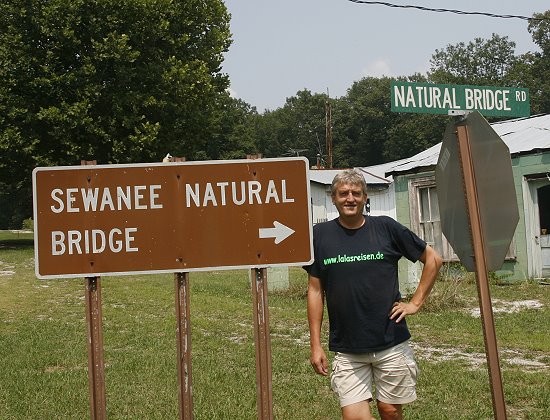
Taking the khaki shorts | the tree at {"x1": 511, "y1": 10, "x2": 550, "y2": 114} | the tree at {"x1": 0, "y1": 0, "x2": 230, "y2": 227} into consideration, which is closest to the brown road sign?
the khaki shorts

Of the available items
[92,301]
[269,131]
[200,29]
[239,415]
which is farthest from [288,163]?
Answer: [269,131]

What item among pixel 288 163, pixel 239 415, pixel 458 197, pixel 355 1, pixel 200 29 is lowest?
pixel 239 415

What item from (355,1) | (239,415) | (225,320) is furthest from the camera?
(355,1)

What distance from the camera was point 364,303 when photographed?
4.46 meters

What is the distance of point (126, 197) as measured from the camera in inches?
176

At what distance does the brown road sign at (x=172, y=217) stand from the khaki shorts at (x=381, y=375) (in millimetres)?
716

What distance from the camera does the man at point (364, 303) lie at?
4.46 m

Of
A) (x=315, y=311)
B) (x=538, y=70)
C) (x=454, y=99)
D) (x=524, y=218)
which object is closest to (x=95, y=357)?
(x=315, y=311)

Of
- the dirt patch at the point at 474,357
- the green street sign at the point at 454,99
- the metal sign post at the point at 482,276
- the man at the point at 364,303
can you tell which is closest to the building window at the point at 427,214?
the dirt patch at the point at 474,357

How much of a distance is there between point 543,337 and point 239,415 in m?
5.30

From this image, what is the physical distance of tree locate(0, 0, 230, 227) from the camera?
27.8 meters

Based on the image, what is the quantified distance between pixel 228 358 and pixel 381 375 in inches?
190

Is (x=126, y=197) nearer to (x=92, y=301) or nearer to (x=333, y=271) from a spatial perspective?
(x=92, y=301)

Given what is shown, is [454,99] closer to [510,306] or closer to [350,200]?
[350,200]
